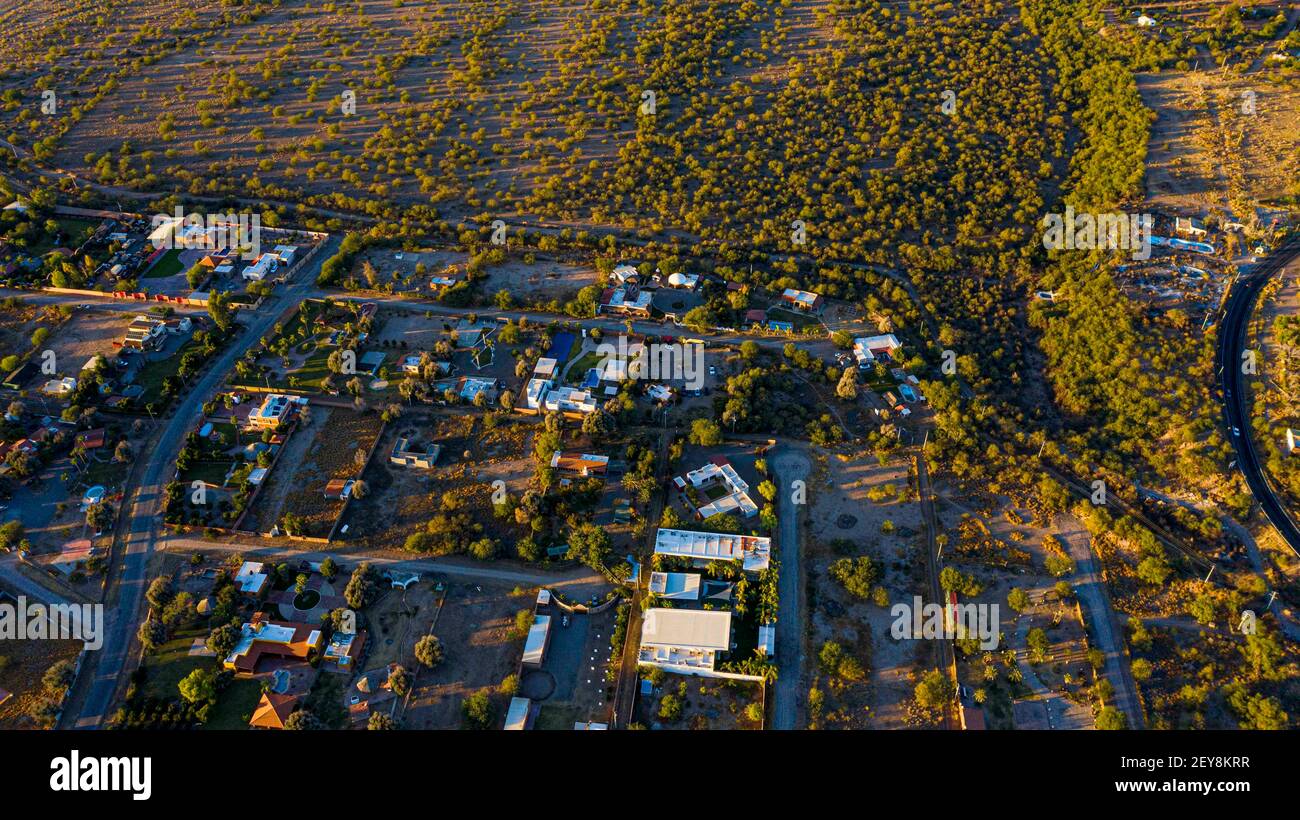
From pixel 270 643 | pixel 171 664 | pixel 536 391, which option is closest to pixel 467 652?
pixel 270 643

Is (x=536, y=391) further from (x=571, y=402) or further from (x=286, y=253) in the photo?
(x=286, y=253)

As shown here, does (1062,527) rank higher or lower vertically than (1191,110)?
lower

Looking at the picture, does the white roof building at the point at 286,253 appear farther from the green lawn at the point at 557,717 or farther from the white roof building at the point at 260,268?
the green lawn at the point at 557,717

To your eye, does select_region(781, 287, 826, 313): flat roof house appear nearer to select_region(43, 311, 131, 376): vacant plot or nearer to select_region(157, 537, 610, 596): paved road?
select_region(157, 537, 610, 596): paved road

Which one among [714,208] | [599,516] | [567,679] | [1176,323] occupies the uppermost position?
[714,208]

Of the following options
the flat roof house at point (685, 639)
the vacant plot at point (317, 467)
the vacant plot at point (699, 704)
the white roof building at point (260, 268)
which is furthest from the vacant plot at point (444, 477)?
the white roof building at point (260, 268)

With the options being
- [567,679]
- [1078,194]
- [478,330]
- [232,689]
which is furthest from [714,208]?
[232,689]

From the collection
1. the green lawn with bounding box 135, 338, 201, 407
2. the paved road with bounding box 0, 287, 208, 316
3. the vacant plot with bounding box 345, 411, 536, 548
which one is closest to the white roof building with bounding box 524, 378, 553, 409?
the vacant plot with bounding box 345, 411, 536, 548

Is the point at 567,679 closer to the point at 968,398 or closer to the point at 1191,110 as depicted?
the point at 968,398
